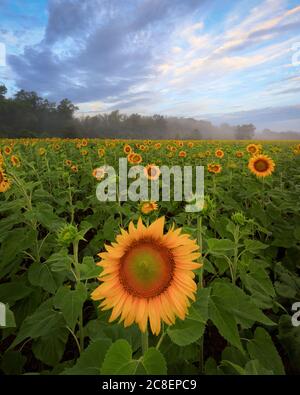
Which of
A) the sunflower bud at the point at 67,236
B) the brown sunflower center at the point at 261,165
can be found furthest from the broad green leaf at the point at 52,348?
the brown sunflower center at the point at 261,165

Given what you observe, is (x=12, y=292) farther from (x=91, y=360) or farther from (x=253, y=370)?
(x=253, y=370)

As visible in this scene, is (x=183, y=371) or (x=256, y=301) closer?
(x=183, y=371)

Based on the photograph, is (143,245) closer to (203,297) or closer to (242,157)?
(203,297)

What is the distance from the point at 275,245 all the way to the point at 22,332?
2947 mm

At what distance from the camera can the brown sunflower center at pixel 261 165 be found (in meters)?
5.32

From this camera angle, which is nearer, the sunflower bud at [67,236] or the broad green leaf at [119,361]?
the broad green leaf at [119,361]

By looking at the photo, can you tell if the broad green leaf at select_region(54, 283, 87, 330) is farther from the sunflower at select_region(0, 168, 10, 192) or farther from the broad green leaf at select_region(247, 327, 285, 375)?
the sunflower at select_region(0, 168, 10, 192)

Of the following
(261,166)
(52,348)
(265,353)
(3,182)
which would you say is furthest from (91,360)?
(261,166)

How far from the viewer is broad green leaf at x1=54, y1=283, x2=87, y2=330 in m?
1.61

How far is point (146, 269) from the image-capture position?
1280mm

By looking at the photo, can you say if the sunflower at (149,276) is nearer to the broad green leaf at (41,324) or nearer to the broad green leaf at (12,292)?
the broad green leaf at (41,324)

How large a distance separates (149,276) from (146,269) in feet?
0.13

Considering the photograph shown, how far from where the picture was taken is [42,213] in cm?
271
